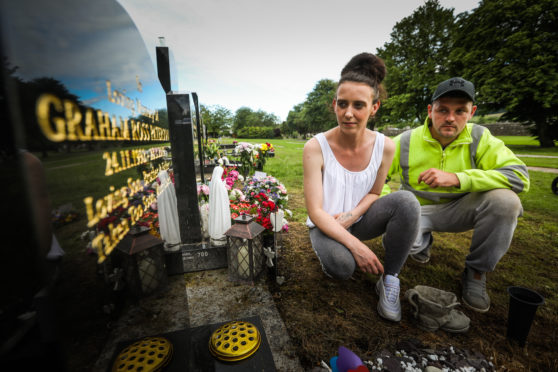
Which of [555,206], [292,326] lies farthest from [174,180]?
[555,206]

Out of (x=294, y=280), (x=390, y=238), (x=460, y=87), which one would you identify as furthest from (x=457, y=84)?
(x=294, y=280)

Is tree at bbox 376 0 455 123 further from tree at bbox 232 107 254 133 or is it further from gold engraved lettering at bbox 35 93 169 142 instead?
tree at bbox 232 107 254 133

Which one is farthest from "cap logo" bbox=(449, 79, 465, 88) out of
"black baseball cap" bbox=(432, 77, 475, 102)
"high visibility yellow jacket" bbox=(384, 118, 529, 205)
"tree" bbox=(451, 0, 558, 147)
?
"tree" bbox=(451, 0, 558, 147)

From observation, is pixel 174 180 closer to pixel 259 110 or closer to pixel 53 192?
pixel 53 192

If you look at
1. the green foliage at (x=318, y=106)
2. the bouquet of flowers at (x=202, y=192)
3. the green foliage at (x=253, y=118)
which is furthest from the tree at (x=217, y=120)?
the green foliage at (x=253, y=118)

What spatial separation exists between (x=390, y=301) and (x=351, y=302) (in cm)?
35

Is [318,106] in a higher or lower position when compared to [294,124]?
higher

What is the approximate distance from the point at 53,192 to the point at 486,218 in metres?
2.91

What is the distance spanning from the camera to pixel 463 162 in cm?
243

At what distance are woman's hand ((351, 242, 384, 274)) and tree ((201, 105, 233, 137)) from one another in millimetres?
31140

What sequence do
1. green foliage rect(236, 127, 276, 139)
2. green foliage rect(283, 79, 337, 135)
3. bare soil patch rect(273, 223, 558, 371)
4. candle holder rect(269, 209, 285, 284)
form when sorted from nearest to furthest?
bare soil patch rect(273, 223, 558, 371)
candle holder rect(269, 209, 285, 284)
green foliage rect(283, 79, 337, 135)
green foliage rect(236, 127, 276, 139)

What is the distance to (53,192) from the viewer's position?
646mm

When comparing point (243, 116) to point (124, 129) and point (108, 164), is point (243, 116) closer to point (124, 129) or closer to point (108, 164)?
point (124, 129)

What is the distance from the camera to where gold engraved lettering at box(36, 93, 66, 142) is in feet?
1.98
